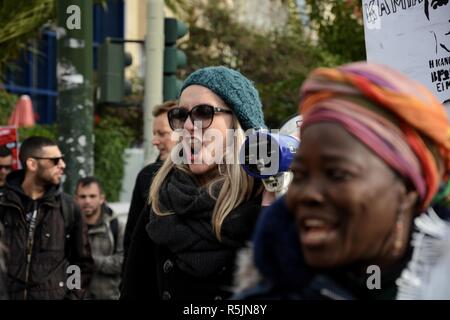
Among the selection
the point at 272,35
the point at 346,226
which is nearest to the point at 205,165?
the point at 346,226

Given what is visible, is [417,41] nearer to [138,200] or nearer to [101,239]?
[138,200]

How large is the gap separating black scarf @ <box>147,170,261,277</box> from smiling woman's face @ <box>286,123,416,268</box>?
1.75 m

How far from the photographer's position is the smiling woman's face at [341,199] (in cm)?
231

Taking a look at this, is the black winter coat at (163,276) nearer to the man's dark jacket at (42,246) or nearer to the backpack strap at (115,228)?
the man's dark jacket at (42,246)

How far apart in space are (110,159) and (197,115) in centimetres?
1312

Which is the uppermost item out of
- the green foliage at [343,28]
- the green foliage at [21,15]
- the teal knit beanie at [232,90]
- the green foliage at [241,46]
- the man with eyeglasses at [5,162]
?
the green foliage at [241,46]

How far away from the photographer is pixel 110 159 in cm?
1741

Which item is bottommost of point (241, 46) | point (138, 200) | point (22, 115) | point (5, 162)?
point (138, 200)

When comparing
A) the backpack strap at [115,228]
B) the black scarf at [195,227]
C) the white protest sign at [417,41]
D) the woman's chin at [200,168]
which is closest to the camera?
the black scarf at [195,227]

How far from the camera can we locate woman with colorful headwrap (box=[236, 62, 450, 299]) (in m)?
2.32

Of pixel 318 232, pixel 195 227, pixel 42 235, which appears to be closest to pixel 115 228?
pixel 42 235

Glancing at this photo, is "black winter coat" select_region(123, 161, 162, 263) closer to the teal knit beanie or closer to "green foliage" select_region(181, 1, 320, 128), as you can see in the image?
the teal knit beanie

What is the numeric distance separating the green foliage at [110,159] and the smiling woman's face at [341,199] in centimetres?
1484

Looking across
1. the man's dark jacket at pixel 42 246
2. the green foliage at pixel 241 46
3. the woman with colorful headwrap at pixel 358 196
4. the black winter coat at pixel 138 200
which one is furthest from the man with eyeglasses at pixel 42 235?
the green foliage at pixel 241 46
